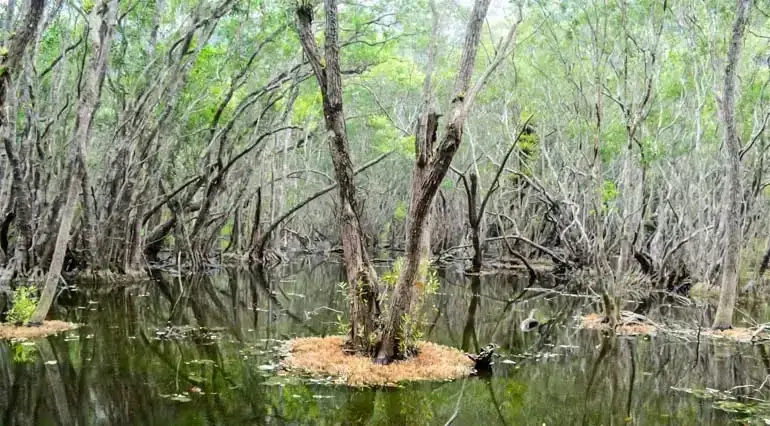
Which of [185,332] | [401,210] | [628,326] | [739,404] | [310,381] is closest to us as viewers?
[739,404]

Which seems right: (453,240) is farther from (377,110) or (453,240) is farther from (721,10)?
(721,10)

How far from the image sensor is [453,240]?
30.4 meters

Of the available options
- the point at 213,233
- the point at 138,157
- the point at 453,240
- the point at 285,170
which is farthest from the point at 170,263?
the point at 453,240

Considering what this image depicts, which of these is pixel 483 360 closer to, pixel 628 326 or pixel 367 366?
pixel 367 366

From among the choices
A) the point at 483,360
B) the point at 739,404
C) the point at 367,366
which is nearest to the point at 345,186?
the point at 367,366

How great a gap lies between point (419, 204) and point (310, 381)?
2.32 m

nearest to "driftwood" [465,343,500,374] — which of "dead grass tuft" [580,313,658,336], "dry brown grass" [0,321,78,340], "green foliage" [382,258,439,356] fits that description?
"green foliage" [382,258,439,356]

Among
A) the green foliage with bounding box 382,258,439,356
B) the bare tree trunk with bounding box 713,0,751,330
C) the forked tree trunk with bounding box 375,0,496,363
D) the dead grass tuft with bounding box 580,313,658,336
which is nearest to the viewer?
the forked tree trunk with bounding box 375,0,496,363

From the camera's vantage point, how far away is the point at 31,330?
29.8ft

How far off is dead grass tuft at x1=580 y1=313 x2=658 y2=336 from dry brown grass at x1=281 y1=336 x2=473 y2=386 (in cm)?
407

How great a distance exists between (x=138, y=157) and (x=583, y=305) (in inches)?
430

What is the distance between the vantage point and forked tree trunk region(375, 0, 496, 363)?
757cm

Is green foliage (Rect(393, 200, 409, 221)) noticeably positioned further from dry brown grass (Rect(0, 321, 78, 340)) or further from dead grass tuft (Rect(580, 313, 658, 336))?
dry brown grass (Rect(0, 321, 78, 340))

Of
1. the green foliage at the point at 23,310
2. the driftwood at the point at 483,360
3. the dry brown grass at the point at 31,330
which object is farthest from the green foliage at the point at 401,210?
the driftwood at the point at 483,360
